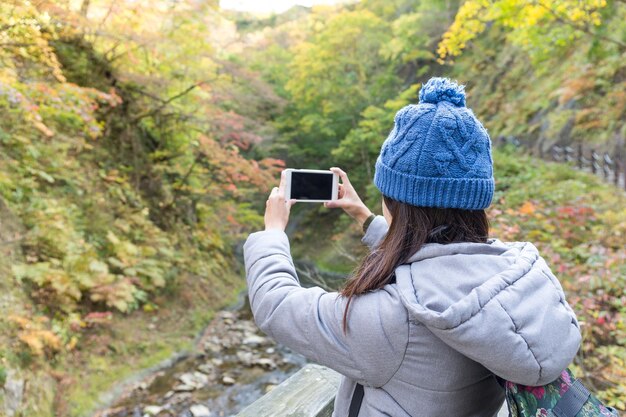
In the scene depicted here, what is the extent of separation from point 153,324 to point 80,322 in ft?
6.80

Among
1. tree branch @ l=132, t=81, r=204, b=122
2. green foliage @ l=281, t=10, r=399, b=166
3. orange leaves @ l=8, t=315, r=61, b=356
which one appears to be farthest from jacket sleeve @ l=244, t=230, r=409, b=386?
green foliage @ l=281, t=10, r=399, b=166

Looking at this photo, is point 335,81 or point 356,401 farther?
point 335,81

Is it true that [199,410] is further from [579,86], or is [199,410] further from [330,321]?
[579,86]

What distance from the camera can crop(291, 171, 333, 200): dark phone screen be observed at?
1.58 m

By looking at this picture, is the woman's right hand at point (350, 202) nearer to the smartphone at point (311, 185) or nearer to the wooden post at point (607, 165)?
the smartphone at point (311, 185)

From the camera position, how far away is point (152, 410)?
19.8 feet

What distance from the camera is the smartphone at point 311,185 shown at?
5.14 ft

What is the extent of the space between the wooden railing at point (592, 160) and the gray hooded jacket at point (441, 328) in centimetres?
991

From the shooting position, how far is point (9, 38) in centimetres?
480

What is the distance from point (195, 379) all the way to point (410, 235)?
274 inches

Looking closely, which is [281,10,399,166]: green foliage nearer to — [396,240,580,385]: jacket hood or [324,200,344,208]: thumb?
[324,200,344,208]: thumb

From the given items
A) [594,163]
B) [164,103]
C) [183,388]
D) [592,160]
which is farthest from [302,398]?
[592,160]

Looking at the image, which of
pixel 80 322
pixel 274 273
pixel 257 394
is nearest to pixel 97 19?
pixel 80 322

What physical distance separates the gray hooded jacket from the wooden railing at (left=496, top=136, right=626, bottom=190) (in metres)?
9.91
